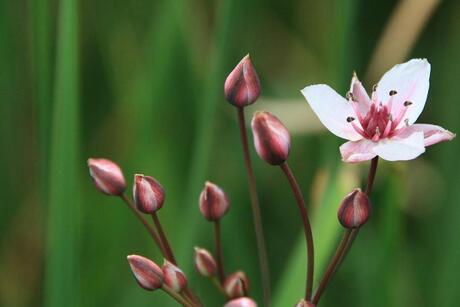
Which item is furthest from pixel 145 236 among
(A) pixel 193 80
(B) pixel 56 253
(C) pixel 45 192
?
(B) pixel 56 253

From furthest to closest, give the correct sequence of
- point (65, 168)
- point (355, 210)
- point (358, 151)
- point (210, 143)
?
point (210, 143)
point (65, 168)
point (358, 151)
point (355, 210)

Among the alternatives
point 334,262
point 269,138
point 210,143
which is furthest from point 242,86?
point 210,143

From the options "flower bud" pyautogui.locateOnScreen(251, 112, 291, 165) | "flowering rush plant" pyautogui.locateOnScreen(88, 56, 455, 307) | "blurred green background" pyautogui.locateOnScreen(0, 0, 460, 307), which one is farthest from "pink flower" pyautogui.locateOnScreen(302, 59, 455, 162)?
"blurred green background" pyautogui.locateOnScreen(0, 0, 460, 307)

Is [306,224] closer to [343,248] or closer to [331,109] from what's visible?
[343,248]

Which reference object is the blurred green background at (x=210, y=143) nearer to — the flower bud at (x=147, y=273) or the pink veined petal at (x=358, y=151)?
the pink veined petal at (x=358, y=151)

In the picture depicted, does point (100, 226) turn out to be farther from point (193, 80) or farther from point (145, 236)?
point (193, 80)

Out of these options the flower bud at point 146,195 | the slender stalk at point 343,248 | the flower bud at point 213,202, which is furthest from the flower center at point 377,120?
the flower bud at point 146,195
